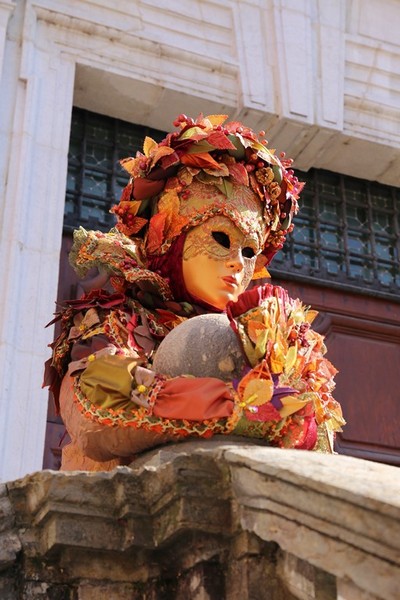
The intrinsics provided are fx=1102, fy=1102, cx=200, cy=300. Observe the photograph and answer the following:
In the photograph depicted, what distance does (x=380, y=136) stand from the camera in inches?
250

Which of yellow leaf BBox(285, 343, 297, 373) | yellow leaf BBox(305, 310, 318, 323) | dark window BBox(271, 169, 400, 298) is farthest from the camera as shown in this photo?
dark window BBox(271, 169, 400, 298)

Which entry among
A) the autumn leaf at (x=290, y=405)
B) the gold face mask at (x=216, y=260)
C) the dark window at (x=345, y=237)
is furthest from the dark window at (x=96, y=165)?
the autumn leaf at (x=290, y=405)

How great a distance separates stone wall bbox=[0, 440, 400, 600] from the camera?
70.6 inches

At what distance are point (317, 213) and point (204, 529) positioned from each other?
14.9 feet

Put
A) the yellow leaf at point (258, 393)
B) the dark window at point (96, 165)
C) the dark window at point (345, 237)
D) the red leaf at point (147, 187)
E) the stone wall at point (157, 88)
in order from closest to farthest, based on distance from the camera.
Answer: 1. the yellow leaf at point (258, 393)
2. the red leaf at point (147, 187)
3. the stone wall at point (157, 88)
4. the dark window at point (96, 165)
5. the dark window at point (345, 237)

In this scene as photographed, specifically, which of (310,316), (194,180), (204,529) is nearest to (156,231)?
(194,180)

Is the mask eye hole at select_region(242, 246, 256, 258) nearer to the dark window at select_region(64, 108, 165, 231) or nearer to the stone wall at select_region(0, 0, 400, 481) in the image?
the stone wall at select_region(0, 0, 400, 481)

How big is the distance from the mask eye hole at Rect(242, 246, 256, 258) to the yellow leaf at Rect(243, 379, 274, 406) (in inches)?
24.3

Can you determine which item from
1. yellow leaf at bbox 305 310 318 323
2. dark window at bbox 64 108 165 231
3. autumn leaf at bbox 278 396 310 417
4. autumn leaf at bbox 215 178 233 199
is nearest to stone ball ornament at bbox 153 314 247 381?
autumn leaf at bbox 278 396 310 417

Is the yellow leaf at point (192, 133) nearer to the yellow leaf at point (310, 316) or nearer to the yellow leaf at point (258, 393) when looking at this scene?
the yellow leaf at point (310, 316)

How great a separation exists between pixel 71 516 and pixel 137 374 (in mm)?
515

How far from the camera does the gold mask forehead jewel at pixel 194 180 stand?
2.99 m

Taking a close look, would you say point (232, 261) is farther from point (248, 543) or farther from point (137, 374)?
point (248, 543)

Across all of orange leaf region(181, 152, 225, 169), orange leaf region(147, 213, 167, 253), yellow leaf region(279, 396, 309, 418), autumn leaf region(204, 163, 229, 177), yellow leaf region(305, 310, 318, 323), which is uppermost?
orange leaf region(181, 152, 225, 169)
